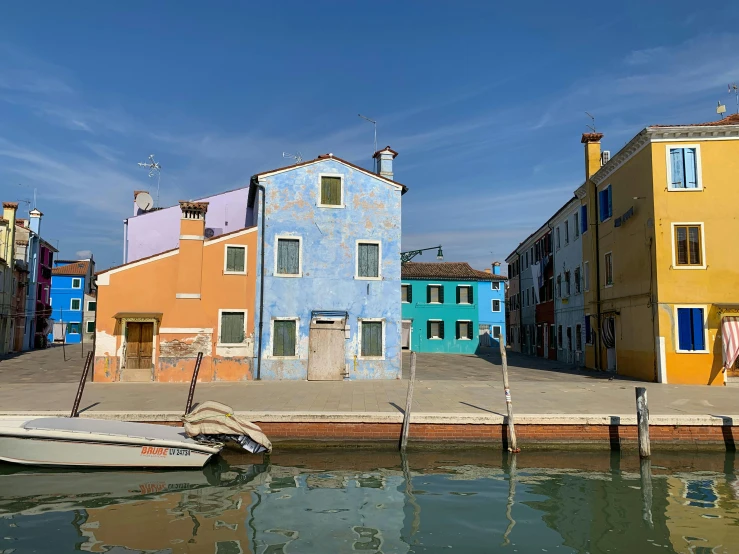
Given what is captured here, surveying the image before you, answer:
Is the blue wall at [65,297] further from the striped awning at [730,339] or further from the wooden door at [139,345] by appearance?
the striped awning at [730,339]

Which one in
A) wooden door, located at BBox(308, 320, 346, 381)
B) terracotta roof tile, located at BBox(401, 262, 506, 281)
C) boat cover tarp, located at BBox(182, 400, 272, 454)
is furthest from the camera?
terracotta roof tile, located at BBox(401, 262, 506, 281)

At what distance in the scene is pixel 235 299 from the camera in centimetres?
2014

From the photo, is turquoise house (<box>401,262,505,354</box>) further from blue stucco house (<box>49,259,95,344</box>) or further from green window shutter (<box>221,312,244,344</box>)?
blue stucco house (<box>49,259,95,344</box>)

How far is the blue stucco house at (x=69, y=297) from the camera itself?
58.7 meters

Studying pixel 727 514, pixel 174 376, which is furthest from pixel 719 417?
pixel 174 376

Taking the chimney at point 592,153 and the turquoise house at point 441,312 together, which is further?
the turquoise house at point 441,312

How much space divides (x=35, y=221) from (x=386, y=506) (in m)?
48.7

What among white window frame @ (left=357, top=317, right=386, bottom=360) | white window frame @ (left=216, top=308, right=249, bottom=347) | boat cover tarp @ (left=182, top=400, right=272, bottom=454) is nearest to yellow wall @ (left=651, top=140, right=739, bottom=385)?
white window frame @ (left=357, top=317, right=386, bottom=360)

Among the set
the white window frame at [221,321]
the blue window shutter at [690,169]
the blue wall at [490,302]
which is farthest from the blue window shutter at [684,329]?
the blue wall at [490,302]

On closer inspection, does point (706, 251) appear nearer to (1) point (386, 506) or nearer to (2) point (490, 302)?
(1) point (386, 506)

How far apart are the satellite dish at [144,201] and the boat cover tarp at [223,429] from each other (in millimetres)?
21165

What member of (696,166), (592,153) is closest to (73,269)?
(592,153)

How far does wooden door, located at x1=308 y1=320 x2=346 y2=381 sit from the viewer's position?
20.1 m

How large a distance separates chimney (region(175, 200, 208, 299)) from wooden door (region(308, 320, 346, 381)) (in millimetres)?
4512
